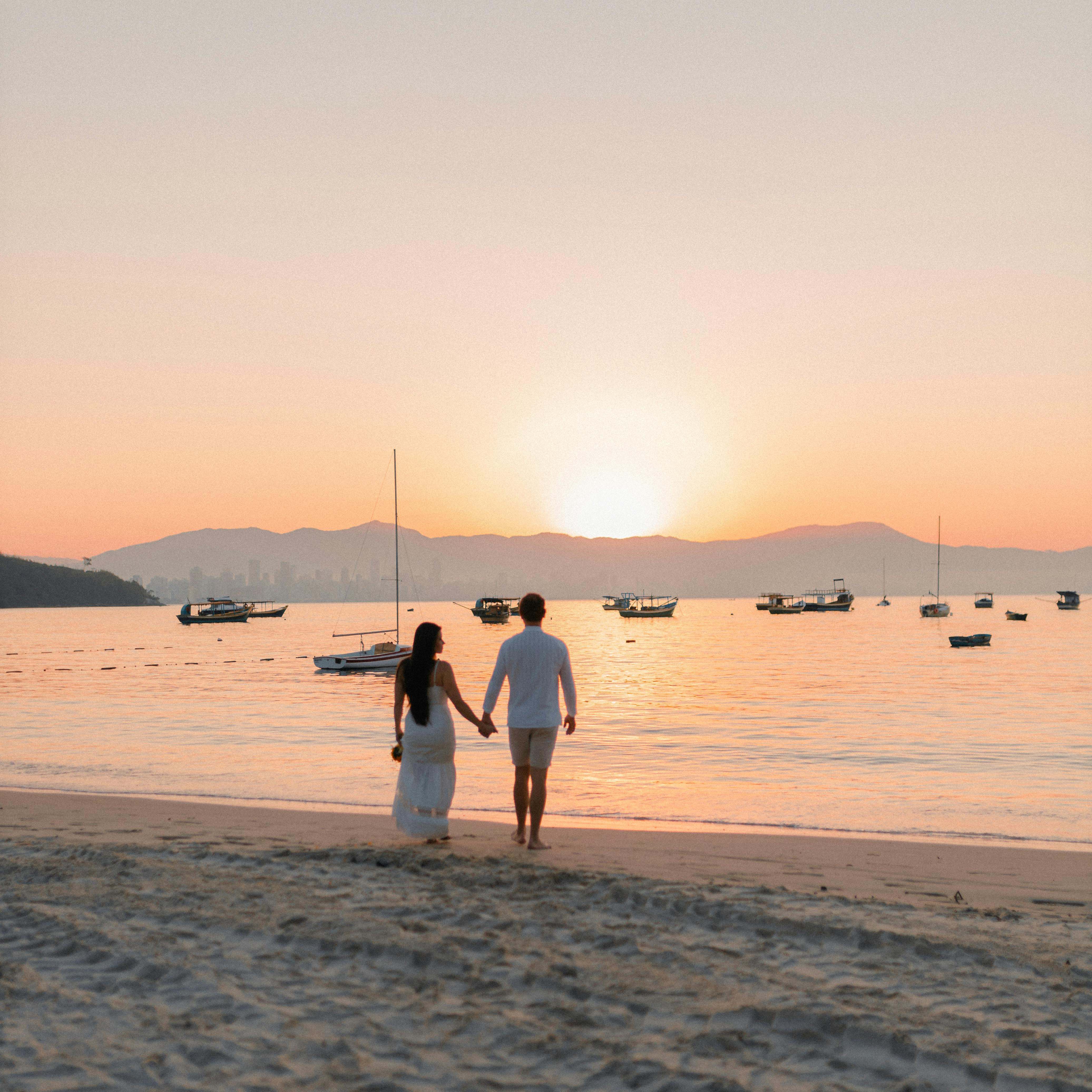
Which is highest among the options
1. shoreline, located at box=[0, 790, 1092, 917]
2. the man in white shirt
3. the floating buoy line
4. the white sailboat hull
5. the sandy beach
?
the man in white shirt

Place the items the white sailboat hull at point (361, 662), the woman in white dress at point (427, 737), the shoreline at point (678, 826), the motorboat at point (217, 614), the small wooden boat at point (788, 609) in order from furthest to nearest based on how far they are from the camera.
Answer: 1. the small wooden boat at point (788, 609)
2. the motorboat at point (217, 614)
3. the white sailboat hull at point (361, 662)
4. the shoreline at point (678, 826)
5. the woman in white dress at point (427, 737)

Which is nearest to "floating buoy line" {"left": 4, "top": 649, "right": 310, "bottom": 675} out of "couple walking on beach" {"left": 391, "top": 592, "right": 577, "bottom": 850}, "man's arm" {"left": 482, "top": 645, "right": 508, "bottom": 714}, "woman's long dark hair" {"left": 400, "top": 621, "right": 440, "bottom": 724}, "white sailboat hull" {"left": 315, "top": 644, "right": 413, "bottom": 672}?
"white sailboat hull" {"left": 315, "top": 644, "right": 413, "bottom": 672}

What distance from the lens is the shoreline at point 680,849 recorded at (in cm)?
848

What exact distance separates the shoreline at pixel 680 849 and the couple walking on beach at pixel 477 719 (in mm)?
424

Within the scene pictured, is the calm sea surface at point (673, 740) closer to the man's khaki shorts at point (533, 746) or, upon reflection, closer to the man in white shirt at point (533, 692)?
the man's khaki shorts at point (533, 746)

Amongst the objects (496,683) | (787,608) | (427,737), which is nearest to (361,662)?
(427,737)

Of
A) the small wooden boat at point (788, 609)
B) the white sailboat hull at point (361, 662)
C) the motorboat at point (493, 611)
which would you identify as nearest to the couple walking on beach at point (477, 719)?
the white sailboat hull at point (361, 662)

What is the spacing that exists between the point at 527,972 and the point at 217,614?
151 m

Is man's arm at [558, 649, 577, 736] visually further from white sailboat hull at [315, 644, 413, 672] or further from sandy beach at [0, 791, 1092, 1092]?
white sailboat hull at [315, 644, 413, 672]

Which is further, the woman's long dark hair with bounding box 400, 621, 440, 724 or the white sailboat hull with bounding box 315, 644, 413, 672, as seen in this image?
the white sailboat hull with bounding box 315, 644, 413, 672

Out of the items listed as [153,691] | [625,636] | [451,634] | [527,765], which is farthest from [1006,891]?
[451,634]

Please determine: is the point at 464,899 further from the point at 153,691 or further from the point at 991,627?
the point at 991,627

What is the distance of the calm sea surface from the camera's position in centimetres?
1456

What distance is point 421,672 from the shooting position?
8906mm
